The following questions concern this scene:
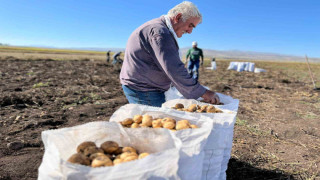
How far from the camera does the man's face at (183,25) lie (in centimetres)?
224

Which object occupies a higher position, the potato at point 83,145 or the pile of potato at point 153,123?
the pile of potato at point 153,123

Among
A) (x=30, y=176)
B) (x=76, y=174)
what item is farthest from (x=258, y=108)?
(x=76, y=174)

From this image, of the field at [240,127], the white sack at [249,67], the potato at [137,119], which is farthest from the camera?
the white sack at [249,67]

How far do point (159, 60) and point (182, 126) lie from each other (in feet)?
2.18

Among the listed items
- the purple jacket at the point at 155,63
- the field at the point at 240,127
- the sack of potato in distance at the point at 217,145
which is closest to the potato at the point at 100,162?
the sack of potato in distance at the point at 217,145

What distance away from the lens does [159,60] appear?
6.75 feet

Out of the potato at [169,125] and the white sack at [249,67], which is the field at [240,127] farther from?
the white sack at [249,67]

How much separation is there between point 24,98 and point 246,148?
5000mm

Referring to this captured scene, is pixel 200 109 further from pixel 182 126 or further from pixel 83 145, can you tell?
pixel 83 145

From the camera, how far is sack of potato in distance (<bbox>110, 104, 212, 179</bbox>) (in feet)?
4.59

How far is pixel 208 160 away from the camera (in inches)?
67.9

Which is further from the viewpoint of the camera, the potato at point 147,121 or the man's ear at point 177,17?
the man's ear at point 177,17

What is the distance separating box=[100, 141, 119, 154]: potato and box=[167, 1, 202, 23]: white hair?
135 cm

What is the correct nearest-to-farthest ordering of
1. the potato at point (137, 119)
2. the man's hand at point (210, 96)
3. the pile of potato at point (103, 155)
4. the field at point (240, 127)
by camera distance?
1. the pile of potato at point (103, 155)
2. the potato at point (137, 119)
3. the man's hand at point (210, 96)
4. the field at point (240, 127)
